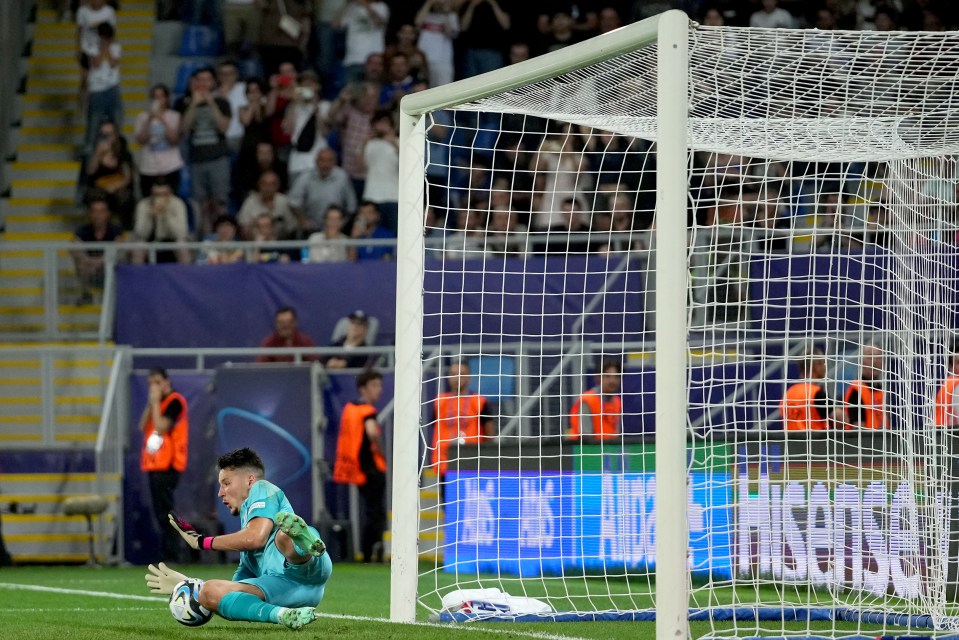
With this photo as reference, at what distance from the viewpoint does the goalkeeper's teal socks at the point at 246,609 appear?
6609mm

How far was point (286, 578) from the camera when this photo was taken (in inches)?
270

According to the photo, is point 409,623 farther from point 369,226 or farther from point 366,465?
point 369,226

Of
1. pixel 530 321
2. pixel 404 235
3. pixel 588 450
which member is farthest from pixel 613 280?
pixel 404 235

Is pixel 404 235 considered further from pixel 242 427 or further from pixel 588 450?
pixel 242 427

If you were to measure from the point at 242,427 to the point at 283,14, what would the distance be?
7.02 metres

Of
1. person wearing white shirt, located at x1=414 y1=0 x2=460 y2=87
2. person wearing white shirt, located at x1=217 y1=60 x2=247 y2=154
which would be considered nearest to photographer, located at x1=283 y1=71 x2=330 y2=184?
person wearing white shirt, located at x1=217 y1=60 x2=247 y2=154

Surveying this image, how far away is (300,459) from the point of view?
1420 centimetres

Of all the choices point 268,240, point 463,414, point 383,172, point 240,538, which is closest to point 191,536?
point 240,538

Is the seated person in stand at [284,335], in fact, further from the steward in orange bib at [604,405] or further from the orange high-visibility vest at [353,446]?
the steward in orange bib at [604,405]

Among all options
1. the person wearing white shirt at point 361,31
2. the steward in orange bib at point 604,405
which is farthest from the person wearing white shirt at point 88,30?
the steward in orange bib at point 604,405

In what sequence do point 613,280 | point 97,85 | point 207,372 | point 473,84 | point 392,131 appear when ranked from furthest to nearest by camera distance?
point 97,85 < point 392,131 < point 207,372 < point 613,280 < point 473,84

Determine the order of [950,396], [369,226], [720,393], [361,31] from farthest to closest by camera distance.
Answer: [361,31] → [369,226] → [720,393] → [950,396]

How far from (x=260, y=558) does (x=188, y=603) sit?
17.0 inches

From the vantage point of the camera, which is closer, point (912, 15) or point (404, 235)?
point (404, 235)
